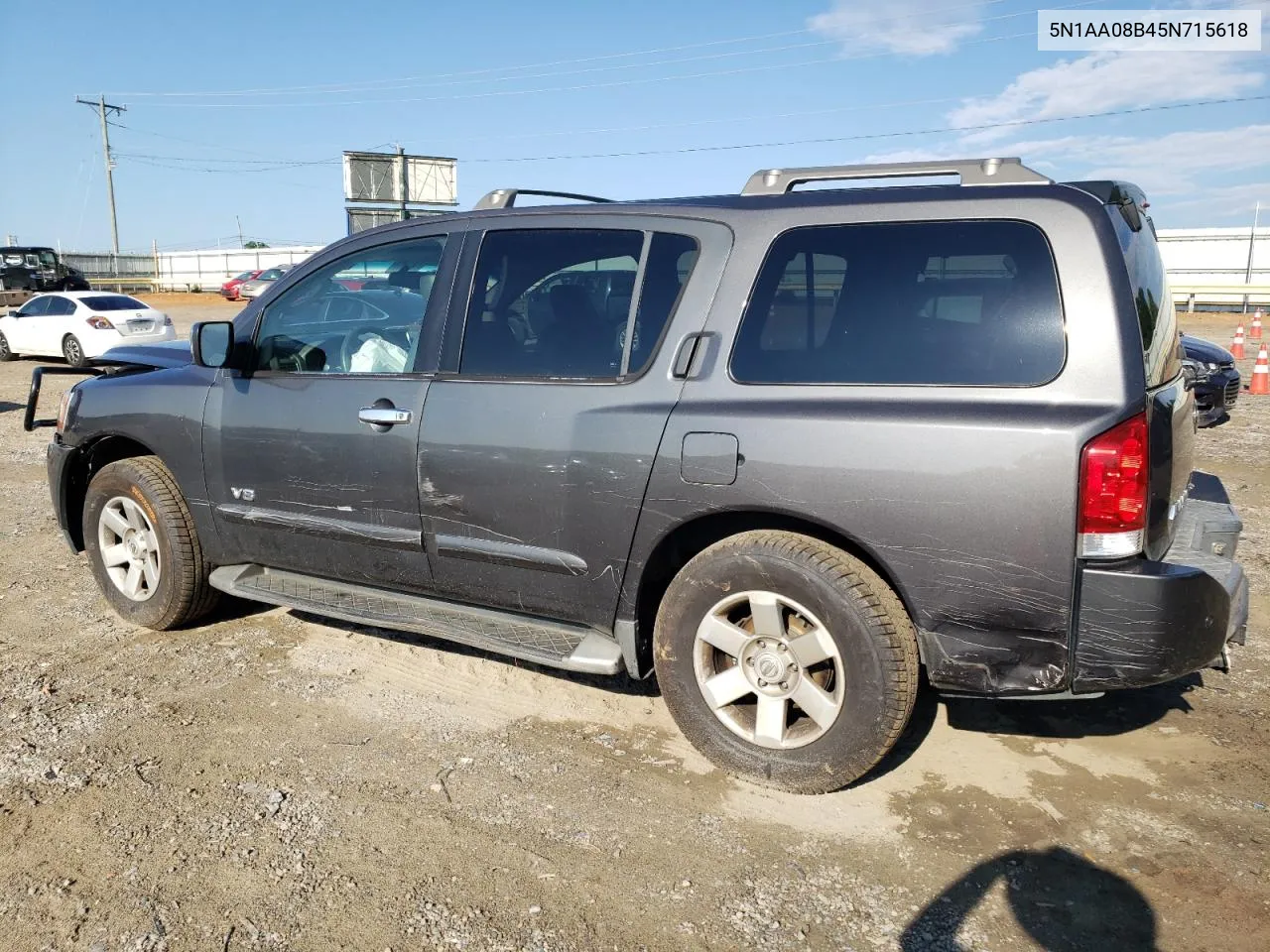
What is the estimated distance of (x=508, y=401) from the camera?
3584mm

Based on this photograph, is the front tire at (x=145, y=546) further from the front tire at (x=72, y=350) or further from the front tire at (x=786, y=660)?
the front tire at (x=72, y=350)

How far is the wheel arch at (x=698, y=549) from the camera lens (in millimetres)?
3049

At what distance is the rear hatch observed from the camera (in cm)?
282

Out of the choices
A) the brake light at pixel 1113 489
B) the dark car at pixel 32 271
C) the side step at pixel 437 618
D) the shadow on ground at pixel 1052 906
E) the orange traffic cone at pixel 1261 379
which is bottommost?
the shadow on ground at pixel 1052 906

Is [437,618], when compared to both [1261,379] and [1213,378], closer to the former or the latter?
[1213,378]

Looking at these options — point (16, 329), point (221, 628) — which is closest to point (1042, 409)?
point (221, 628)

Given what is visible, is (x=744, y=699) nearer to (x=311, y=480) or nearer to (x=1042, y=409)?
(x=1042, y=409)

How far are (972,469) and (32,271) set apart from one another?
3607 centimetres

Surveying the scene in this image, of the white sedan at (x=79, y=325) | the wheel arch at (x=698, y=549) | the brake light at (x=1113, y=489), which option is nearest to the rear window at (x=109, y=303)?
the white sedan at (x=79, y=325)

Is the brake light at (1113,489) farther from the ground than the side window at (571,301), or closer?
closer

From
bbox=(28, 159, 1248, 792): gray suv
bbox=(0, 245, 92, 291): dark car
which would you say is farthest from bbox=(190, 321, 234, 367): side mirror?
bbox=(0, 245, 92, 291): dark car

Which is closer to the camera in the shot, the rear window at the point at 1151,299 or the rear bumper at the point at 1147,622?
the rear bumper at the point at 1147,622

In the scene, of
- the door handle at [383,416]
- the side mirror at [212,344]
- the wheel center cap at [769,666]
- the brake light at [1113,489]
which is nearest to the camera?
the brake light at [1113,489]

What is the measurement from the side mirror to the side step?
918 millimetres
